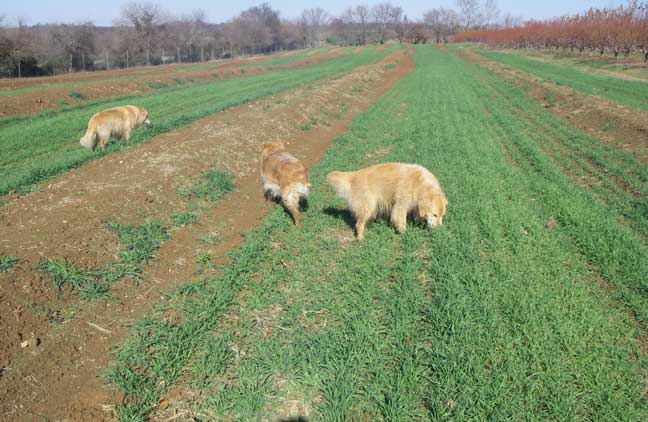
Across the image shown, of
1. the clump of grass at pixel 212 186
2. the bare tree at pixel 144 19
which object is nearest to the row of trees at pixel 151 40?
the bare tree at pixel 144 19

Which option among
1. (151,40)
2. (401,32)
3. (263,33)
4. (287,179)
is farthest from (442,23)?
(287,179)

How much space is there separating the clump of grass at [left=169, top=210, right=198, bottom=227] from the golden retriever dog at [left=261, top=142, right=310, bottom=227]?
5.34 feet

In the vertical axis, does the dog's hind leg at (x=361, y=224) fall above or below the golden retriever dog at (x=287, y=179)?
below

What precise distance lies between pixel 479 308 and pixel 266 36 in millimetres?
99402

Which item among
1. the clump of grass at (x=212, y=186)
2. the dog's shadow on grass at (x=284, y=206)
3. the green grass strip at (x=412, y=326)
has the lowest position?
the green grass strip at (x=412, y=326)

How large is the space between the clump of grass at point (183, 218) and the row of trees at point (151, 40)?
1670 inches

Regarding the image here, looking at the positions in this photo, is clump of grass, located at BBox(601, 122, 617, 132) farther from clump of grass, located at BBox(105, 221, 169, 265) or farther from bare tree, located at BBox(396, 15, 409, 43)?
bare tree, located at BBox(396, 15, 409, 43)

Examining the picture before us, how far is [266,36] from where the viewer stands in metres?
92.1

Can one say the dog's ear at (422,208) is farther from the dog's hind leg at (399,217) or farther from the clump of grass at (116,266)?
the clump of grass at (116,266)

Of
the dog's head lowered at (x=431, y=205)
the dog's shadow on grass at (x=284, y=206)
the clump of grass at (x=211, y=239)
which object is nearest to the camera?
the dog's head lowered at (x=431, y=205)

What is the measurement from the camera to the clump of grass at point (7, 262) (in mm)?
5000

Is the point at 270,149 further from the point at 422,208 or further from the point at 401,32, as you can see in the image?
the point at 401,32

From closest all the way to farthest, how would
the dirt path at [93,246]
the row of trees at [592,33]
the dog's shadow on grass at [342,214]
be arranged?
the dirt path at [93,246] → the dog's shadow on grass at [342,214] → the row of trees at [592,33]

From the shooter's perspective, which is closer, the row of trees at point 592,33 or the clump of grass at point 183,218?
the clump of grass at point 183,218
